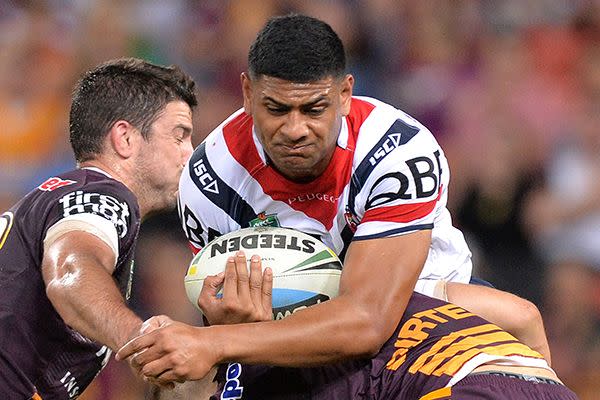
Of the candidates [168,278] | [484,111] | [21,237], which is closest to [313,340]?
[21,237]

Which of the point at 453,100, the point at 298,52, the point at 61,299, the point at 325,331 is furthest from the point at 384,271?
the point at 453,100

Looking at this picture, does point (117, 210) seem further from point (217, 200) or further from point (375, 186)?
point (375, 186)

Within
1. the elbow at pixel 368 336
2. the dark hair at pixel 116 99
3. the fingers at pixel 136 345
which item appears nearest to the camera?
the fingers at pixel 136 345

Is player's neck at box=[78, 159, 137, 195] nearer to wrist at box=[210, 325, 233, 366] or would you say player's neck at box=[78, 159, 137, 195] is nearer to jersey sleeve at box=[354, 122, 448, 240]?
jersey sleeve at box=[354, 122, 448, 240]

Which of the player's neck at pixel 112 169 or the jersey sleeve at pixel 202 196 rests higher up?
the player's neck at pixel 112 169

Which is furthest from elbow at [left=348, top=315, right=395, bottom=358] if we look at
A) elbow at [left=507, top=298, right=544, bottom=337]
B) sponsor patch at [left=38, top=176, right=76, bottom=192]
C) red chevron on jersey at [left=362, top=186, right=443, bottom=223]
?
sponsor patch at [left=38, top=176, right=76, bottom=192]

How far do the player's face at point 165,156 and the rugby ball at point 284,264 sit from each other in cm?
80

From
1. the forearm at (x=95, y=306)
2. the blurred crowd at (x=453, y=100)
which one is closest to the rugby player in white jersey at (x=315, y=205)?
the forearm at (x=95, y=306)

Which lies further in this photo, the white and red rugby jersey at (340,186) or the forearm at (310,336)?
the white and red rugby jersey at (340,186)

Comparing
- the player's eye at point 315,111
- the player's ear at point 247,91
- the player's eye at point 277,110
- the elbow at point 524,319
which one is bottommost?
the elbow at point 524,319

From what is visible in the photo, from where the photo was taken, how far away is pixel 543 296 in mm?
7027

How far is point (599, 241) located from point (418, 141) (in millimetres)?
3575

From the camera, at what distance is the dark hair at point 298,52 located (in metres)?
3.82

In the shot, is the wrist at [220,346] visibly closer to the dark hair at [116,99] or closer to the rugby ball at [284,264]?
the rugby ball at [284,264]
